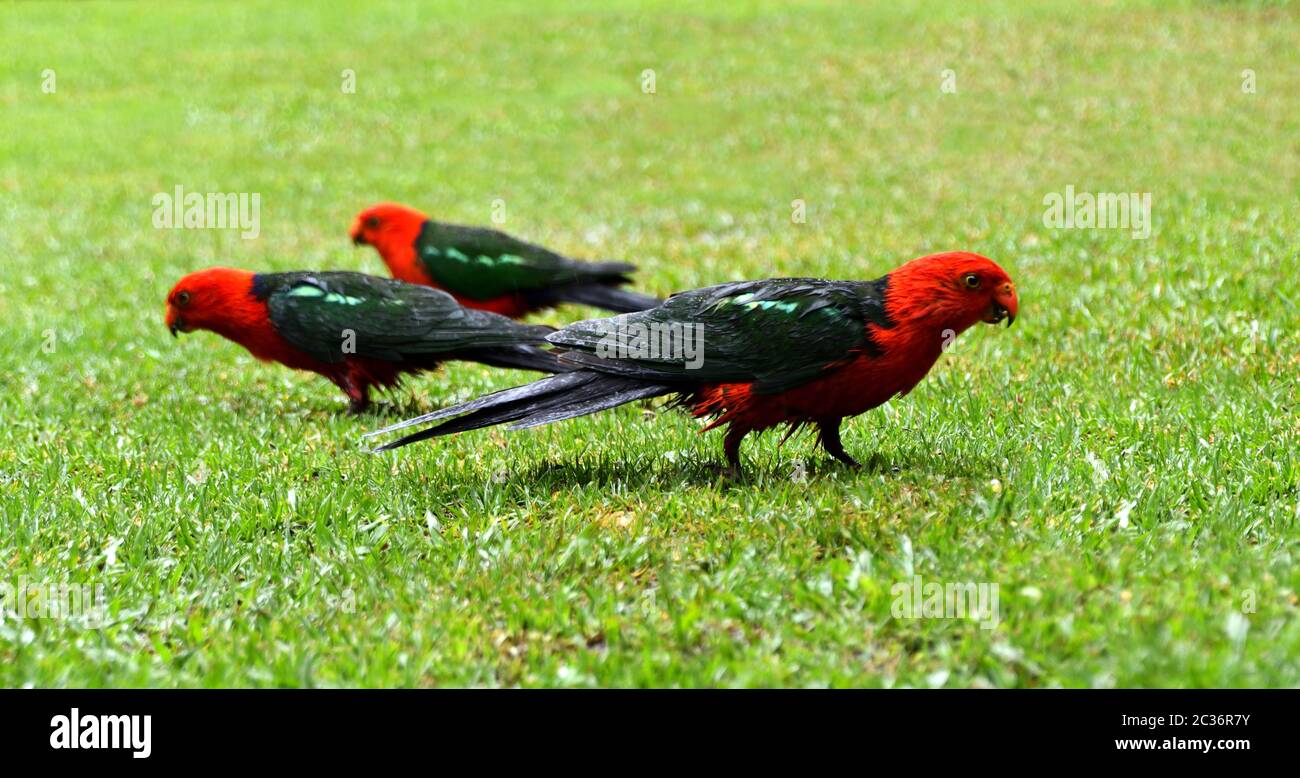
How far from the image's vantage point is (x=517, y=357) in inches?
302

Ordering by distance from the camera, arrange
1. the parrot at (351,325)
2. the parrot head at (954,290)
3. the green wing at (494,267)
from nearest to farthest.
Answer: the parrot head at (954,290) < the parrot at (351,325) < the green wing at (494,267)

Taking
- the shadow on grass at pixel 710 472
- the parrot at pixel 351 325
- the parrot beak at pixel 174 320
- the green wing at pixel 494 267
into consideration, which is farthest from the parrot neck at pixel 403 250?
the shadow on grass at pixel 710 472

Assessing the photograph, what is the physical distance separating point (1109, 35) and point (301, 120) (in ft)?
53.1

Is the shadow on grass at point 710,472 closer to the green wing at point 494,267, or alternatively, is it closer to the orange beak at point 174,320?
the orange beak at point 174,320

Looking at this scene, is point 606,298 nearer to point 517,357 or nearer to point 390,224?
point 390,224

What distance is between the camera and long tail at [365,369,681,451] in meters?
5.81

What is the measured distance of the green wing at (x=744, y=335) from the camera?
558cm

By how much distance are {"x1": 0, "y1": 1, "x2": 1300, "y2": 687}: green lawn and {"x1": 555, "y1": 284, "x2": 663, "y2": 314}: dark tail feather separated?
0.93 m

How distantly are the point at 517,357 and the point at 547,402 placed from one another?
1801 mm

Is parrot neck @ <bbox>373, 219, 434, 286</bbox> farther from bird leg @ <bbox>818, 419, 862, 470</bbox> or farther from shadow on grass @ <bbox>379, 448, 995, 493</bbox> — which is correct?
bird leg @ <bbox>818, 419, 862, 470</bbox>

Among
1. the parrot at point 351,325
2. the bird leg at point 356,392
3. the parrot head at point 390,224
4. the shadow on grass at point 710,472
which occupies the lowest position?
the shadow on grass at point 710,472

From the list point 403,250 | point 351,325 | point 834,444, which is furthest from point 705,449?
point 403,250

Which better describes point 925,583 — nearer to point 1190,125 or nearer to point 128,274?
point 128,274

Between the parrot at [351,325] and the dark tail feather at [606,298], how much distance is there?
184cm
